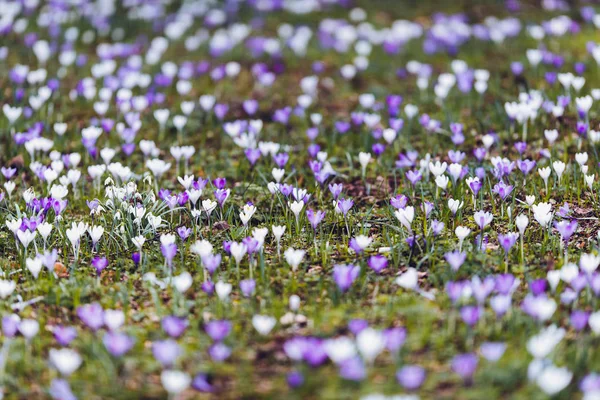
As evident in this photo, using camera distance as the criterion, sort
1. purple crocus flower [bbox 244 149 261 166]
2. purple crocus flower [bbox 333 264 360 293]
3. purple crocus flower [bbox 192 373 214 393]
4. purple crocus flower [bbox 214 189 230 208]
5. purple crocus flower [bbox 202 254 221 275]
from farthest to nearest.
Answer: purple crocus flower [bbox 244 149 261 166]
purple crocus flower [bbox 214 189 230 208]
purple crocus flower [bbox 202 254 221 275]
purple crocus flower [bbox 333 264 360 293]
purple crocus flower [bbox 192 373 214 393]

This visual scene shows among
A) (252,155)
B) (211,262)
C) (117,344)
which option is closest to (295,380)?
(117,344)

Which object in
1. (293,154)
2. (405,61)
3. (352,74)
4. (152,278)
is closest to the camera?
(152,278)

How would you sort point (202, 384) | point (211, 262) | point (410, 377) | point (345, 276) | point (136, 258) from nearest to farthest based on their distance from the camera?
point (410, 377) → point (202, 384) → point (345, 276) → point (211, 262) → point (136, 258)

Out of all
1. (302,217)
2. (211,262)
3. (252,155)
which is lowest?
(302,217)

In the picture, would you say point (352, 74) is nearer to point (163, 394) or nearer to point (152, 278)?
point (152, 278)

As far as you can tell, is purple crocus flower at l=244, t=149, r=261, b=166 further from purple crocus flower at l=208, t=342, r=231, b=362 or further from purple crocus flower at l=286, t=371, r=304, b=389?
purple crocus flower at l=286, t=371, r=304, b=389

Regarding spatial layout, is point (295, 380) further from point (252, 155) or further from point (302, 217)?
point (252, 155)

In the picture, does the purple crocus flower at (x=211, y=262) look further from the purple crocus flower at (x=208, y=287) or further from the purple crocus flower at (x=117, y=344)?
the purple crocus flower at (x=117, y=344)

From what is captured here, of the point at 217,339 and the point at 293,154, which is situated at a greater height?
the point at 217,339

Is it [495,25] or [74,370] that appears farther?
[495,25]

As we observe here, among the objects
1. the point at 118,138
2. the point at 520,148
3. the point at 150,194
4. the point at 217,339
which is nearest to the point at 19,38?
the point at 118,138

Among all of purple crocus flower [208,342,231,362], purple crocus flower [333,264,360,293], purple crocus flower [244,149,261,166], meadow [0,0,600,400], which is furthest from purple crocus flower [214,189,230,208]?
purple crocus flower [208,342,231,362]
